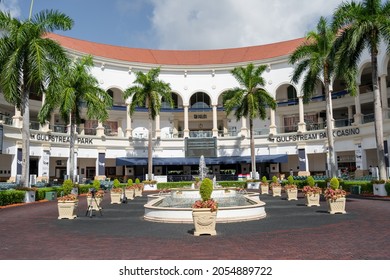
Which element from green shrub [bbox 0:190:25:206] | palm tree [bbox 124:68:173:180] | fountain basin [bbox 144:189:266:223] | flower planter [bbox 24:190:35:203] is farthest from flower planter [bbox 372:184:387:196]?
green shrub [bbox 0:190:25:206]

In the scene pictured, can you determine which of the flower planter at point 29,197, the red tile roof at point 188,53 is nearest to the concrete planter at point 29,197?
the flower planter at point 29,197

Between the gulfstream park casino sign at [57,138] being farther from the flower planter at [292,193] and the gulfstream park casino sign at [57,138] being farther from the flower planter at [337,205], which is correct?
the flower planter at [337,205]

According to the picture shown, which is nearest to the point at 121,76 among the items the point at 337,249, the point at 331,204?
the point at 331,204

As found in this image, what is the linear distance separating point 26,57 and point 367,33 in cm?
2386

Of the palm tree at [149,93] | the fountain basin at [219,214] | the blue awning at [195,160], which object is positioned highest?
Result: the palm tree at [149,93]

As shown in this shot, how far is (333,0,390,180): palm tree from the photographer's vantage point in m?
24.0

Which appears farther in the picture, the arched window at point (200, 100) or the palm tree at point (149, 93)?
the arched window at point (200, 100)

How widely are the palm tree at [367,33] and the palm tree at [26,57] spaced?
19.8 meters

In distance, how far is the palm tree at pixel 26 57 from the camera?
76.5 feet

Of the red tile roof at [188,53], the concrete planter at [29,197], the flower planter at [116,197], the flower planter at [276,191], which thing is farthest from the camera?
the red tile roof at [188,53]

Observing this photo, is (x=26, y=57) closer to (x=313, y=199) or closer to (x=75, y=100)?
(x=75, y=100)

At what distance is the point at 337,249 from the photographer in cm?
884

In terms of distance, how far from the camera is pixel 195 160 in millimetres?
48062

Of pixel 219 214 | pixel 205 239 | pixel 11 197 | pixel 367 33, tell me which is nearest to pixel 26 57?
pixel 11 197
